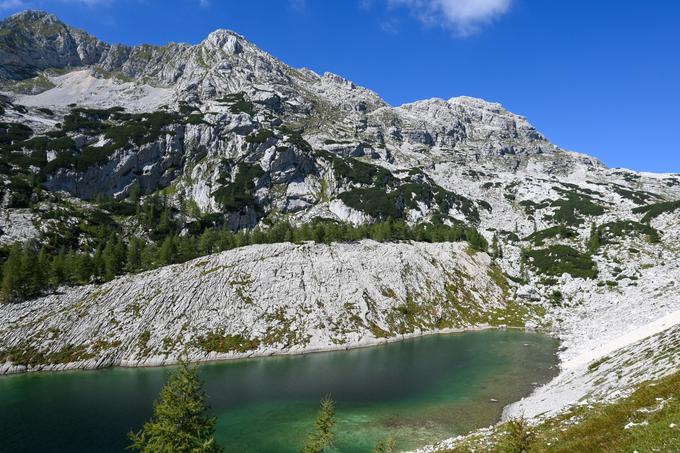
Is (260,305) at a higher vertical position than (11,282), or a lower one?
lower

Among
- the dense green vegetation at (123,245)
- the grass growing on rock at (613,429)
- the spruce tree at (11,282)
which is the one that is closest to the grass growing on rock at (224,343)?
the dense green vegetation at (123,245)

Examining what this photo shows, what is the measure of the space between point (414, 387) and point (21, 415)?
58686 millimetres

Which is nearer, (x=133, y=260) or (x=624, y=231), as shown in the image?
(x=133, y=260)

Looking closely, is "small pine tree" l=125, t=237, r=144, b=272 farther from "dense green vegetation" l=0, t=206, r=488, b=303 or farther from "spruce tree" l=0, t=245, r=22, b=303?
"spruce tree" l=0, t=245, r=22, b=303

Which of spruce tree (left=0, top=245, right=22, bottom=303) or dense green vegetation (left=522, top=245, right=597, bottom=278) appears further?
dense green vegetation (left=522, top=245, right=597, bottom=278)

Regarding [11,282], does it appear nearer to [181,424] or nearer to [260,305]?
[260,305]

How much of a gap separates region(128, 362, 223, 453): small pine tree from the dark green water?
1921cm

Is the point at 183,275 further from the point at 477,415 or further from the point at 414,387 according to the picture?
the point at 477,415

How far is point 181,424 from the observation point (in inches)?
1087

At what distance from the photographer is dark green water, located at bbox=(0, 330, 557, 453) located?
46938 millimetres

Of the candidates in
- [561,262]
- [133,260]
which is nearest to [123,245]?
[133,260]

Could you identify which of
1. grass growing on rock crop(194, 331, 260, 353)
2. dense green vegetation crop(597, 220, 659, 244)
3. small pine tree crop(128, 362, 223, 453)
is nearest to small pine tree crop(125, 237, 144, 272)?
grass growing on rock crop(194, 331, 260, 353)

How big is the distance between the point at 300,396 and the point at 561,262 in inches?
5043

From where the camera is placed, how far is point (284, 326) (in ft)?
315
